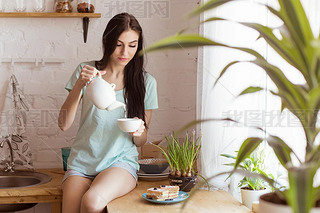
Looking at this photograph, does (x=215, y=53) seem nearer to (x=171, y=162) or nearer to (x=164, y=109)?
(x=171, y=162)

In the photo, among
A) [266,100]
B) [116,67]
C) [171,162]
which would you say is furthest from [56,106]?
[266,100]

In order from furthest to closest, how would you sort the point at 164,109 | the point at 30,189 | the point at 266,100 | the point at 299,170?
1. the point at 164,109
2. the point at 30,189
3. the point at 266,100
4. the point at 299,170

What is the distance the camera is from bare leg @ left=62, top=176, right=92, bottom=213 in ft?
6.52

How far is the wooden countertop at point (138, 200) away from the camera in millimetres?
1824

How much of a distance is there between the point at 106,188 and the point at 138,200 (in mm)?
147

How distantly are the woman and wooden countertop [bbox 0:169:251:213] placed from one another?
9 cm

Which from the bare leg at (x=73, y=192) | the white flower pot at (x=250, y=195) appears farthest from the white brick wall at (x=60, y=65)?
the white flower pot at (x=250, y=195)

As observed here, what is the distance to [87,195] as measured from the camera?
1.91 metres

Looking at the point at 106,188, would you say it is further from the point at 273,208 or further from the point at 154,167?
the point at 273,208

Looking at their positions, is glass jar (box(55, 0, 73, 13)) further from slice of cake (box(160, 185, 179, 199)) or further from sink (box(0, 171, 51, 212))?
slice of cake (box(160, 185, 179, 199))

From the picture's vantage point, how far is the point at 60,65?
2.69m

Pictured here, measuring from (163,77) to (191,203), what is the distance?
105 centimetres

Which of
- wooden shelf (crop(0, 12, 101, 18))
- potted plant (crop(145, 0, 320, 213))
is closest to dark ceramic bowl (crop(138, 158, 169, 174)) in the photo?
wooden shelf (crop(0, 12, 101, 18))

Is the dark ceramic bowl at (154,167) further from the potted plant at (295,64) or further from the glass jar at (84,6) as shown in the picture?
the potted plant at (295,64)
